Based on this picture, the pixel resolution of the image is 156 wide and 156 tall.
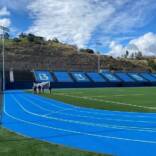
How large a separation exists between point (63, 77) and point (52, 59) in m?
26.2

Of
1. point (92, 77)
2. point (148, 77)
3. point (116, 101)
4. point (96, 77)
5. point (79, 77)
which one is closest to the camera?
point (116, 101)

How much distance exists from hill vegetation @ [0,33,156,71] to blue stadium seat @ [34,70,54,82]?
48.4 ft

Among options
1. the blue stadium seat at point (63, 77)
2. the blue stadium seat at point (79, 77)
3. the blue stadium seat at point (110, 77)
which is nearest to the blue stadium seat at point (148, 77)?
the blue stadium seat at point (110, 77)

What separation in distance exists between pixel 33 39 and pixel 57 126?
97.4m

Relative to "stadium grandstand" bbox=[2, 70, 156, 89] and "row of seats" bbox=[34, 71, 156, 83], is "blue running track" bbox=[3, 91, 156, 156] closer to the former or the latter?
"stadium grandstand" bbox=[2, 70, 156, 89]

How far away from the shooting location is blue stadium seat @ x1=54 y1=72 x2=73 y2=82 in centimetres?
6153

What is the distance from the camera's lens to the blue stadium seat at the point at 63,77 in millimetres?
61525

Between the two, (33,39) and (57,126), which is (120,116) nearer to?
(57,126)

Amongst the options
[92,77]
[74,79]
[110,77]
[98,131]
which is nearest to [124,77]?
[110,77]

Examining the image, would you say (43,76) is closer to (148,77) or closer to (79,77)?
(79,77)

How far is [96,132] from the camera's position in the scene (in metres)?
12.8

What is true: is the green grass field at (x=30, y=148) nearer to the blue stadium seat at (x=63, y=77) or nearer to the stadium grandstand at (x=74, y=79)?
the stadium grandstand at (x=74, y=79)

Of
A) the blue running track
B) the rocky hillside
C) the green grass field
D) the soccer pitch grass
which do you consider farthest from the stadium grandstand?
the green grass field

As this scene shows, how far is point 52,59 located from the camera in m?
88.6
